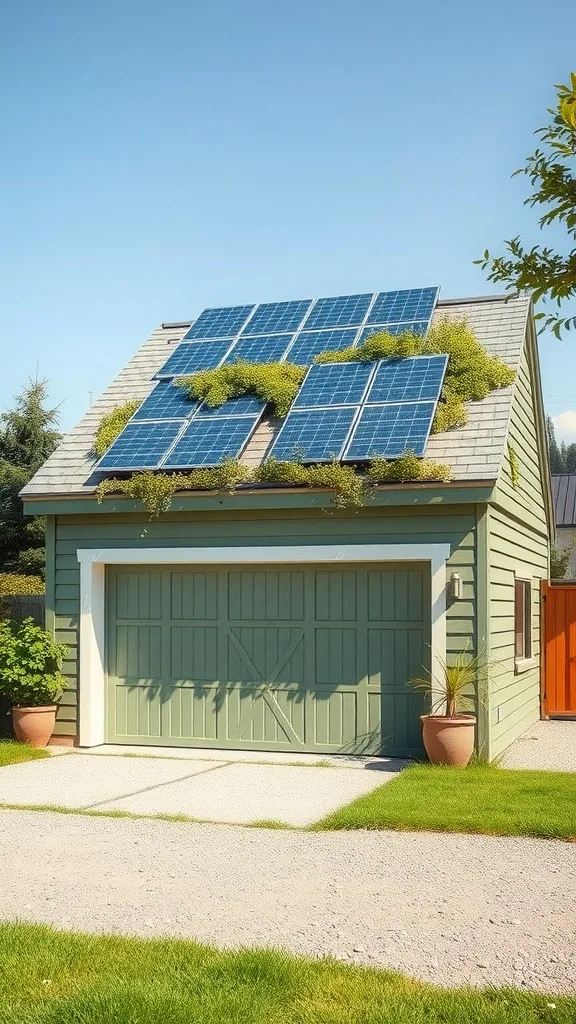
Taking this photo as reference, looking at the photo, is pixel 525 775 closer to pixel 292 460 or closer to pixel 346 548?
pixel 346 548

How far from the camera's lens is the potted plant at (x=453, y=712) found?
33.7ft

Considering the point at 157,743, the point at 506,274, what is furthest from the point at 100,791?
the point at 506,274

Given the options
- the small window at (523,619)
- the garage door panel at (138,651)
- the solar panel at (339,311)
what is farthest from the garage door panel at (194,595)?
the small window at (523,619)

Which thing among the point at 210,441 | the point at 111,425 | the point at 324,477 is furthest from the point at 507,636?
the point at 111,425

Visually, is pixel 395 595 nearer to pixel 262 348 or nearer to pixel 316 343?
pixel 316 343

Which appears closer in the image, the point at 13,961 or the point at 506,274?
the point at 506,274

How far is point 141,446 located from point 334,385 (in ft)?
8.06

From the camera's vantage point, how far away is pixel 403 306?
14.0 metres

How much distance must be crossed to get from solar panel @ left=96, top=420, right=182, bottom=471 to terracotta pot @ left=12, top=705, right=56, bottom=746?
2983 mm

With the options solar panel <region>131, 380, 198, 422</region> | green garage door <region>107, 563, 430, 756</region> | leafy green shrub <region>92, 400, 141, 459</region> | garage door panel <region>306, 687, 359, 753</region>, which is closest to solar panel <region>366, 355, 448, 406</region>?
green garage door <region>107, 563, 430, 756</region>

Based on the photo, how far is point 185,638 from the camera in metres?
12.4

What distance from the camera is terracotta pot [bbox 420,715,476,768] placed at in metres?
10.2

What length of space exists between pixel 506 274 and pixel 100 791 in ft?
24.0

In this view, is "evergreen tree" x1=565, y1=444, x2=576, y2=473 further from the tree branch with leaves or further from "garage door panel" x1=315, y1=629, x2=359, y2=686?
the tree branch with leaves
